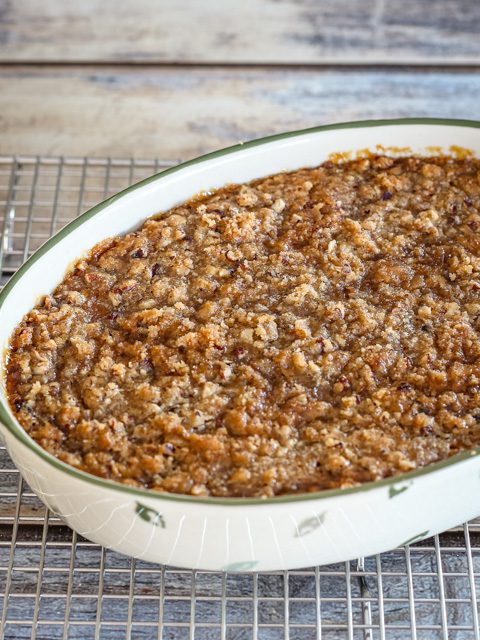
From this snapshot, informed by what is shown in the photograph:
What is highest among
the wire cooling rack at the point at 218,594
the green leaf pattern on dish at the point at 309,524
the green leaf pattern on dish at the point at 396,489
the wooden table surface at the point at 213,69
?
the wooden table surface at the point at 213,69

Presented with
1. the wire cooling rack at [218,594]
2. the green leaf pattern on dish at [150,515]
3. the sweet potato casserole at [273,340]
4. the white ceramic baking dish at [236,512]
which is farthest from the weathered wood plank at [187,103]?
the green leaf pattern on dish at [150,515]

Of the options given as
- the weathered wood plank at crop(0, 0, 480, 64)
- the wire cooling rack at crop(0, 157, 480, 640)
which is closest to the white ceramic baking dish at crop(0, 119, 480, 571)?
the wire cooling rack at crop(0, 157, 480, 640)

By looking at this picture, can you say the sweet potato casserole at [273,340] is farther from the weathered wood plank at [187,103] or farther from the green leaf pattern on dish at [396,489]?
the weathered wood plank at [187,103]

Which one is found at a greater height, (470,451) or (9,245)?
(470,451)

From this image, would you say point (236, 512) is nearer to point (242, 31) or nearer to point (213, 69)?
point (213, 69)

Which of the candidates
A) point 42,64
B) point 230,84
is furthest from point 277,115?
point 42,64

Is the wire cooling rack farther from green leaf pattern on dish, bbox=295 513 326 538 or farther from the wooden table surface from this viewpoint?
the wooden table surface

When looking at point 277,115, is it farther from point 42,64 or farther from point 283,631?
point 283,631
